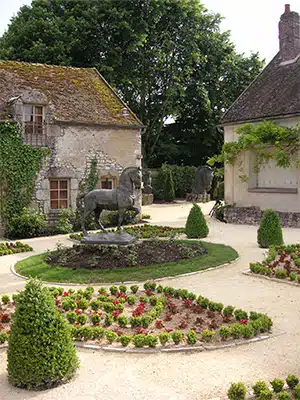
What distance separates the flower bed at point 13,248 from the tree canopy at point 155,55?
15.4m

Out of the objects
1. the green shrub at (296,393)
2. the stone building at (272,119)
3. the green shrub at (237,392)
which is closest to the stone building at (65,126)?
the stone building at (272,119)

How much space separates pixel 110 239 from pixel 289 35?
47.4ft

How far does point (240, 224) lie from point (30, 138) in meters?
9.49

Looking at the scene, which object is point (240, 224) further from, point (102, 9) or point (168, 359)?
point (102, 9)

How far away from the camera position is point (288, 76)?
63.7 feet

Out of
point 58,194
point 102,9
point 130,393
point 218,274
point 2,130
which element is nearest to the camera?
point 130,393

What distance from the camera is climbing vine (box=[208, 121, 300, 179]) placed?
17344 millimetres

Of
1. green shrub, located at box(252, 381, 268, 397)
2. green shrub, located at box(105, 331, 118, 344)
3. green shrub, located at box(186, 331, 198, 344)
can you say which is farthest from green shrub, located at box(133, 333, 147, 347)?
green shrub, located at box(252, 381, 268, 397)

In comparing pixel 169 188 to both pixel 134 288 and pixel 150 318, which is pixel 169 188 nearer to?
pixel 134 288

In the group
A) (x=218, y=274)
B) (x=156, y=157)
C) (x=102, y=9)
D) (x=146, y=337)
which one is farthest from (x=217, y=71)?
(x=146, y=337)

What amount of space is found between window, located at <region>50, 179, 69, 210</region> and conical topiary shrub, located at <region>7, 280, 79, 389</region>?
12.6 m

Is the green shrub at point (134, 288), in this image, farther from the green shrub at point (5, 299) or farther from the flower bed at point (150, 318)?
the green shrub at point (5, 299)

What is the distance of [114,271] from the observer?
33.4 ft

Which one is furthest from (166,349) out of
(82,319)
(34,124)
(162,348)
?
(34,124)
